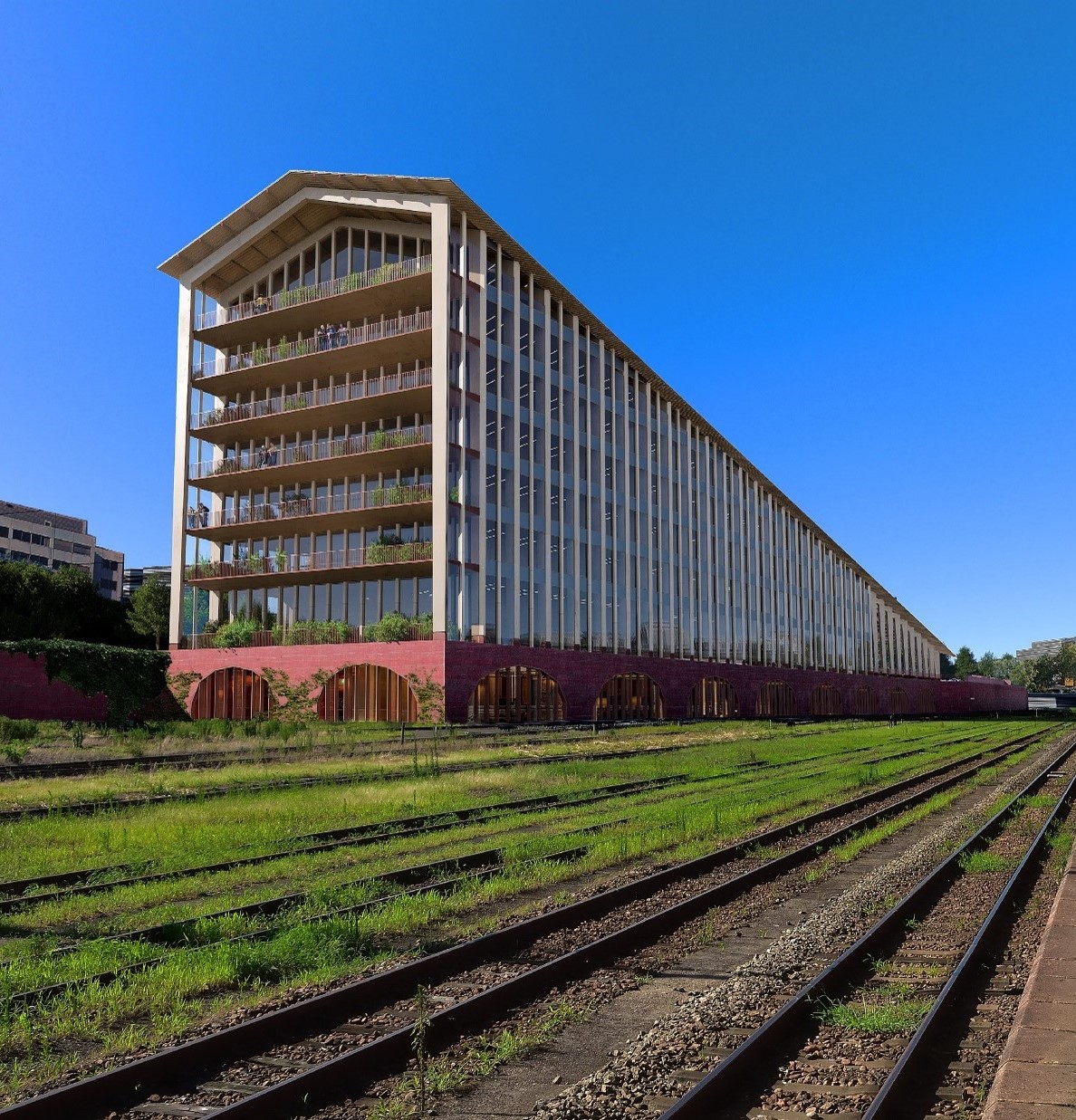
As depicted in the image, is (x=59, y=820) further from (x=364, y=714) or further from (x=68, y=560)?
(x=68, y=560)

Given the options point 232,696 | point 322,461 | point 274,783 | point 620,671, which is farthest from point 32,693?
point 620,671

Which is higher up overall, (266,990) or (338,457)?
(338,457)

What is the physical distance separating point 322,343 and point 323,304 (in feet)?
6.51

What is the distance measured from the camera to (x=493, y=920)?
31.9 ft

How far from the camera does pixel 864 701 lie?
97.6 m

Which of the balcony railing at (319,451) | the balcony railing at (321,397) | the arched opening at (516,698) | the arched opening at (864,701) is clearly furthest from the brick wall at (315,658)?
the arched opening at (864,701)

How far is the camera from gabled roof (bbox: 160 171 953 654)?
4878 centimetres

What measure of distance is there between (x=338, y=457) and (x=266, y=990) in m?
42.4

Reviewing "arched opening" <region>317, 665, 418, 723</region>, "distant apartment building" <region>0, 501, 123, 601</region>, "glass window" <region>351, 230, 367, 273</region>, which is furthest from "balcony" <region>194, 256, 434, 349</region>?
"distant apartment building" <region>0, 501, 123, 601</region>

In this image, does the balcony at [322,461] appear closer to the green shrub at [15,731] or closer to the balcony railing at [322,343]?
the balcony railing at [322,343]

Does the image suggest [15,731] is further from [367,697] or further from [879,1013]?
[879,1013]

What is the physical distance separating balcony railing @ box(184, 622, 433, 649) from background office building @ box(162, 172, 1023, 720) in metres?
0.13

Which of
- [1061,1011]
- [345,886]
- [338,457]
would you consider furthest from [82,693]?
[1061,1011]

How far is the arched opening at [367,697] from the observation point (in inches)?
1761
